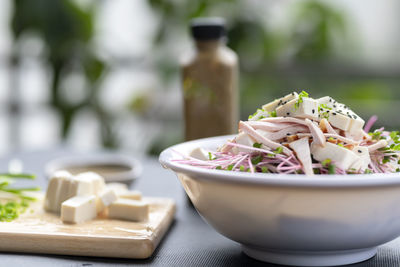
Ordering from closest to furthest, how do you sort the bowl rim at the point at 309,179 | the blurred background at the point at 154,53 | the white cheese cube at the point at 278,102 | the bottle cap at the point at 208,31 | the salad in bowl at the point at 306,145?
the bowl rim at the point at 309,179 < the salad in bowl at the point at 306,145 < the white cheese cube at the point at 278,102 < the bottle cap at the point at 208,31 < the blurred background at the point at 154,53

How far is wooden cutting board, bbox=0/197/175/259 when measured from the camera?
0.85 meters

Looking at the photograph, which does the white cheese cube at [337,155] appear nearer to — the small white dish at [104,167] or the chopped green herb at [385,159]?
the chopped green herb at [385,159]

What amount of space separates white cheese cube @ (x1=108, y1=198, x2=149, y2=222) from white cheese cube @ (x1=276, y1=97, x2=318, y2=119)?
325mm

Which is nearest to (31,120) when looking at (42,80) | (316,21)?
(42,80)

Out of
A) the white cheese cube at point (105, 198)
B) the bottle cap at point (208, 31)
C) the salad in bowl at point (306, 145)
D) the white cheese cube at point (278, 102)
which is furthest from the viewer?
the bottle cap at point (208, 31)

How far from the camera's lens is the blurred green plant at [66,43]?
2826 mm

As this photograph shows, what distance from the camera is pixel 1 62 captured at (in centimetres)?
357

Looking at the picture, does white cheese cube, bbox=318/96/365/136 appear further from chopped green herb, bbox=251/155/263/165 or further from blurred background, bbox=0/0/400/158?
blurred background, bbox=0/0/400/158

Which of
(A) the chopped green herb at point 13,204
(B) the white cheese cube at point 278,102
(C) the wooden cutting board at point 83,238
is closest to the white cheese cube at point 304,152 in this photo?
(B) the white cheese cube at point 278,102

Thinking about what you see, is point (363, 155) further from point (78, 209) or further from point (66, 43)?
point (66, 43)

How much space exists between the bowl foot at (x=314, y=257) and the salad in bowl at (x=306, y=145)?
0.40 ft

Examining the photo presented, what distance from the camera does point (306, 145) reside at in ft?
2.59

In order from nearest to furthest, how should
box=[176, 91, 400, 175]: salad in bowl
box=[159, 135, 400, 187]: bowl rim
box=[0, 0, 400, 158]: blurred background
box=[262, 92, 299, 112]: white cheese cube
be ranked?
box=[159, 135, 400, 187]: bowl rim, box=[176, 91, 400, 175]: salad in bowl, box=[262, 92, 299, 112]: white cheese cube, box=[0, 0, 400, 158]: blurred background

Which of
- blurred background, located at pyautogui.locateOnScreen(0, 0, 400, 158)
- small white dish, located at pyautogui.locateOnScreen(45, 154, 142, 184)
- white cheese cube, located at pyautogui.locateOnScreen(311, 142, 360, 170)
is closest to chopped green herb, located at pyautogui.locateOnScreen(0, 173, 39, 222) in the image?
small white dish, located at pyautogui.locateOnScreen(45, 154, 142, 184)
